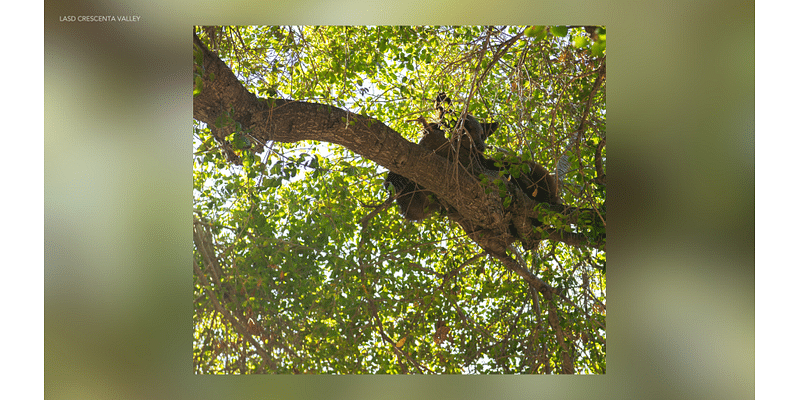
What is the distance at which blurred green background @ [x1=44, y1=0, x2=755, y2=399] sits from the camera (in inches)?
63.8

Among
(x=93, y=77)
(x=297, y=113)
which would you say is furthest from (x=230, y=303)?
(x=93, y=77)

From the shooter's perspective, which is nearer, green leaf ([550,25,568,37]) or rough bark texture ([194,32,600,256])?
green leaf ([550,25,568,37])

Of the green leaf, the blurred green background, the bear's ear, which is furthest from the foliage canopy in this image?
the green leaf

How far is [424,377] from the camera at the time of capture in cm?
164

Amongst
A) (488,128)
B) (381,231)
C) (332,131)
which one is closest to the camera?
(332,131)

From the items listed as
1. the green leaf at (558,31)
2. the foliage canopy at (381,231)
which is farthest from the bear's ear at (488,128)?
the green leaf at (558,31)

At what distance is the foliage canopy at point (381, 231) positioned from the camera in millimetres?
2152

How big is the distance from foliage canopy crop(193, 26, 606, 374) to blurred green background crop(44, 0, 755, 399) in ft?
1.22

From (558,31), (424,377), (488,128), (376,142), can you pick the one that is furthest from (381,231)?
(558,31)

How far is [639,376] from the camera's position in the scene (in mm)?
1626

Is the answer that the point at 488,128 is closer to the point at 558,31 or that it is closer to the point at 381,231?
the point at 381,231

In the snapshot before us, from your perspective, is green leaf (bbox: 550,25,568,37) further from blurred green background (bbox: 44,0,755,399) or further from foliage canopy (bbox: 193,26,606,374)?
foliage canopy (bbox: 193,26,606,374)

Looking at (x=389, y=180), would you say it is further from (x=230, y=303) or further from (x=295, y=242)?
(x=230, y=303)

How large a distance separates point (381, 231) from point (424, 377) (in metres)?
1.08
